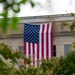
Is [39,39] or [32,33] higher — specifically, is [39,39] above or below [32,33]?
below

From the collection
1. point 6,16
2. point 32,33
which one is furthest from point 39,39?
point 6,16

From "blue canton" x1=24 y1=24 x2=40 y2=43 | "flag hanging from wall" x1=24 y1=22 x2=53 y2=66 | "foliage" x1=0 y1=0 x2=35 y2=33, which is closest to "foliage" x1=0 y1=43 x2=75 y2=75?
"foliage" x1=0 y1=0 x2=35 y2=33

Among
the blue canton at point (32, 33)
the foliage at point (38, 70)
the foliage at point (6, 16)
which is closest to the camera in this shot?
the foliage at point (6, 16)

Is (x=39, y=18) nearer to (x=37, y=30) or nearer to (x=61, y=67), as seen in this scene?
(x=37, y=30)

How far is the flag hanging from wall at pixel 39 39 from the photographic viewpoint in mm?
36438

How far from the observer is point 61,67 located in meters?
16.5

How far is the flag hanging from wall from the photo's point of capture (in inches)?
1435

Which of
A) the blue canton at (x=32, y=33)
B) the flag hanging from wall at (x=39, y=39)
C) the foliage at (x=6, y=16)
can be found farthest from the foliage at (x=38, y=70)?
the blue canton at (x=32, y=33)

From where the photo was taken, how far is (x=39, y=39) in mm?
37969

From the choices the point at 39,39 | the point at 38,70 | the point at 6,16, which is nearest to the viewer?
the point at 6,16

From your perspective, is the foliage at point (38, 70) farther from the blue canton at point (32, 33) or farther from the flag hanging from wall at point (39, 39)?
the blue canton at point (32, 33)

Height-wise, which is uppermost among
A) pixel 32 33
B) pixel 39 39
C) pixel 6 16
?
pixel 6 16

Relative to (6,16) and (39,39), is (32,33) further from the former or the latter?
(6,16)

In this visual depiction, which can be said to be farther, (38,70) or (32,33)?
(32,33)
